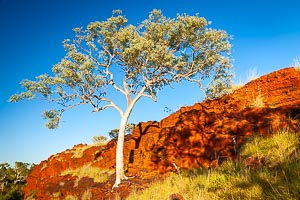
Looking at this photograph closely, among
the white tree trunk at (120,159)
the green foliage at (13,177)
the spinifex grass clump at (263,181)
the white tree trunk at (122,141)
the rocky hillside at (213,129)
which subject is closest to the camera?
the spinifex grass clump at (263,181)

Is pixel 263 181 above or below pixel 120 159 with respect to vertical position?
below

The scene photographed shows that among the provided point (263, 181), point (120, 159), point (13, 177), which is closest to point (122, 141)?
point (120, 159)

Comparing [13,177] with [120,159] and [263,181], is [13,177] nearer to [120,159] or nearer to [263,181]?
[120,159]

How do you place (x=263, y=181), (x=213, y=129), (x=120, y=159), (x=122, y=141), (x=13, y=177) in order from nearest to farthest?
(x=263, y=181)
(x=213, y=129)
(x=120, y=159)
(x=122, y=141)
(x=13, y=177)

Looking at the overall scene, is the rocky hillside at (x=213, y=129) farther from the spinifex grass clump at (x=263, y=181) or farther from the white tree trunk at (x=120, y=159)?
the spinifex grass clump at (x=263, y=181)

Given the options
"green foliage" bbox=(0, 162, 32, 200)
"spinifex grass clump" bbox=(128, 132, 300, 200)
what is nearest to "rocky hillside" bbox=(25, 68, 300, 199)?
"spinifex grass clump" bbox=(128, 132, 300, 200)

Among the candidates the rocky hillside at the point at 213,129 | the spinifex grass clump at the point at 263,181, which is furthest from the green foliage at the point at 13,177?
the spinifex grass clump at the point at 263,181

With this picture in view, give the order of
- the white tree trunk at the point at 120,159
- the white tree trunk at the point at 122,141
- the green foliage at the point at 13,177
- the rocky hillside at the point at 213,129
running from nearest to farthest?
the rocky hillside at the point at 213,129 < the white tree trunk at the point at 120,159 < the white tree trunk at the point at 122,141 < the green foliage at the point at 13,177

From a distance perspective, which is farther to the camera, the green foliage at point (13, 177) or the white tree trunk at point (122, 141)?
the green foliage at point (13, 177)

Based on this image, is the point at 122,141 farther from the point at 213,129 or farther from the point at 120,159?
the point at 213,129

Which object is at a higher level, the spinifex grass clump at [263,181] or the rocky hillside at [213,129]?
the rocky hillside at [213,129]

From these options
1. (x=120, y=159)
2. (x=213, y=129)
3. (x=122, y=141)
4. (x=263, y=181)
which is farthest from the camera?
(x=122, y=141)

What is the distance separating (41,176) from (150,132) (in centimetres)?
1431

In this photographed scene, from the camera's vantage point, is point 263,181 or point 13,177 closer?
point 263,181
